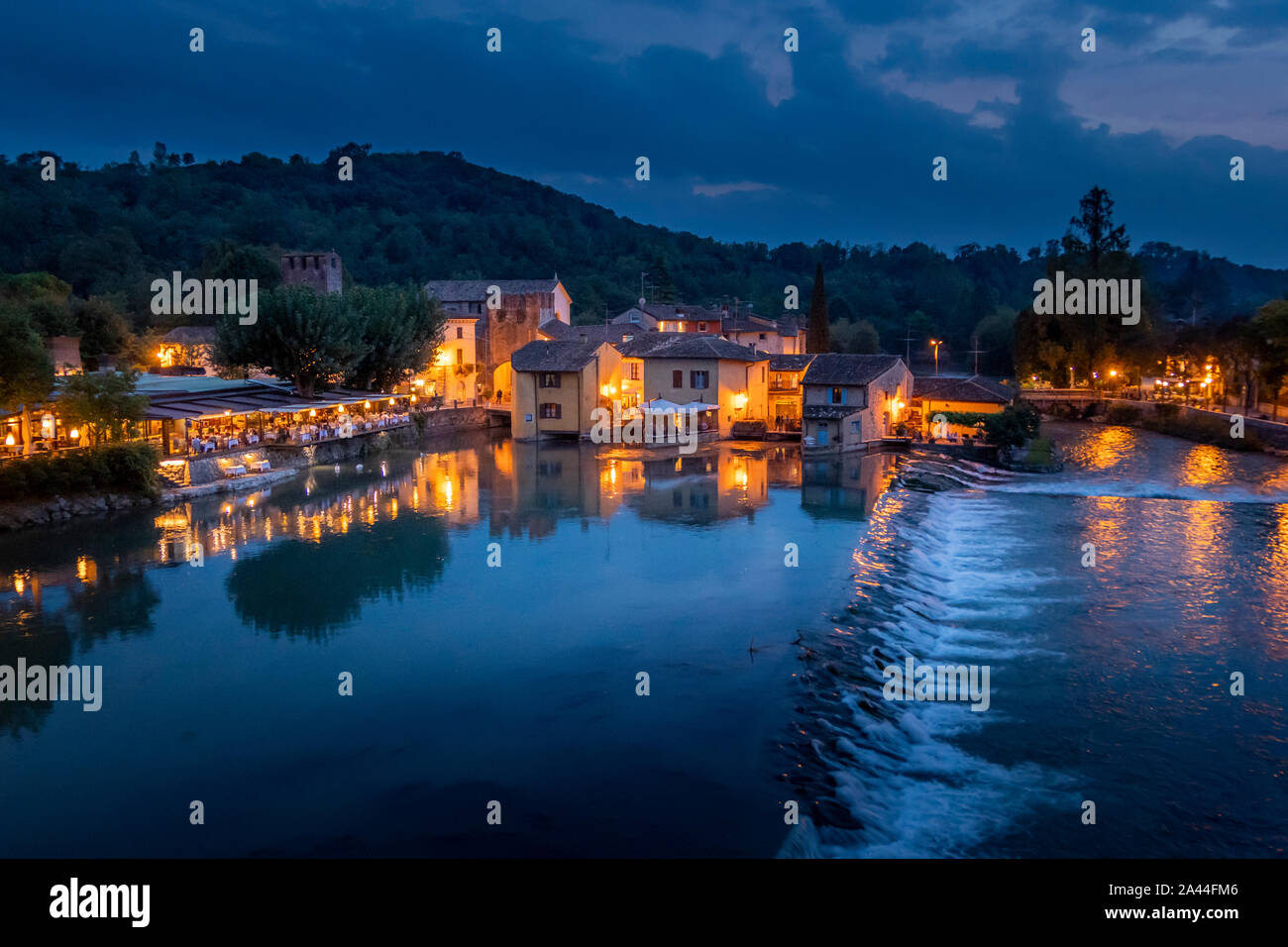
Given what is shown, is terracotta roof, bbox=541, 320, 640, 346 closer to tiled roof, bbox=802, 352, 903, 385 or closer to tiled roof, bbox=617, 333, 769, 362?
tiled roof, bbox=617, 333, 769, 362

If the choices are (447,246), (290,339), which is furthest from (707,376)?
(447,246)

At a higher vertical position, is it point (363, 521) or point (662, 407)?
point (662, 407)

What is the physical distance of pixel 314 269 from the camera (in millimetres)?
43531

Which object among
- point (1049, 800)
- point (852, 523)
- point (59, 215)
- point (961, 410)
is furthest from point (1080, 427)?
point (59, 215)

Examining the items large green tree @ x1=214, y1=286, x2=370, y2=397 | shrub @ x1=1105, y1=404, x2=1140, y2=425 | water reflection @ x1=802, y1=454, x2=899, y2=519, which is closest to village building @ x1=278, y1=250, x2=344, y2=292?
large green tree @ x1=214, y1=286, x2=370, y2=397

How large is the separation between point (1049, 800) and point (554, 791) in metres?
4.69

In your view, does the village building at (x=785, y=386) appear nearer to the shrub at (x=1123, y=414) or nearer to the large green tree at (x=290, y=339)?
the shrub at (x=1123, y=414)

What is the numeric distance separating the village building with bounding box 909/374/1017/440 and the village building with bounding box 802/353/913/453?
136 centimetres

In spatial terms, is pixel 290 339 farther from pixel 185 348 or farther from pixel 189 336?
pixel 189 336

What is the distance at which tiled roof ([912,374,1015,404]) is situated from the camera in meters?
32.8

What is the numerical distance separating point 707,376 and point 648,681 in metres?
22.6

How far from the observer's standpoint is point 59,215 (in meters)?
59.1

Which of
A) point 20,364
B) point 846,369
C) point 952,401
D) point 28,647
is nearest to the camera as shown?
point 28,647

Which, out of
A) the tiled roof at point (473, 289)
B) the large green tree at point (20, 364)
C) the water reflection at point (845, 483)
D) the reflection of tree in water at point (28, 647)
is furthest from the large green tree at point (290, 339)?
the reflection of tree in water at point (28, 647)
